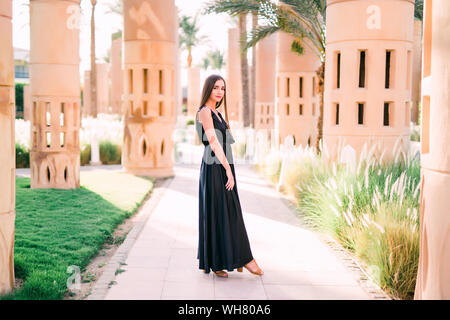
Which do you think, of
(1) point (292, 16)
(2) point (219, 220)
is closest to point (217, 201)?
(2) point (219, 220)

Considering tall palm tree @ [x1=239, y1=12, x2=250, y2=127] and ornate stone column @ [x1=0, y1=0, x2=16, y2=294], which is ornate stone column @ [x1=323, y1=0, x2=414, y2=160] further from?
tall palm tree @ [x1=239, y1=12, x2=250, y2=127]

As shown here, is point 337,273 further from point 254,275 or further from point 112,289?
point 112,289

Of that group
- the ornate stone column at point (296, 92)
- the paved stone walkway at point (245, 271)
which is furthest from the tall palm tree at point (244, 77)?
the paved stone walkway at point (245, 271)

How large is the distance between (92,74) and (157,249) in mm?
19618

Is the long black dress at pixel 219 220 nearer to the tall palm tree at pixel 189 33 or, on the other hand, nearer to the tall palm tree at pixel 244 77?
the tall palm tree at pixel 244 77

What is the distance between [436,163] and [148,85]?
34.8ft

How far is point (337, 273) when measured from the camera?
18.0ft

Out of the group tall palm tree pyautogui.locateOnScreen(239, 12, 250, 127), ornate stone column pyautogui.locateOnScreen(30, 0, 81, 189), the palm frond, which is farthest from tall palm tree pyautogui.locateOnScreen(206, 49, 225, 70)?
ornate stone column pyautogui.locateOnScreen(30, 0, 81, 189)

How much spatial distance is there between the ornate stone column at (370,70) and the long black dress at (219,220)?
13.4ft

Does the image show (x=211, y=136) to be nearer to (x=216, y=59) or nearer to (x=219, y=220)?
(x=219, y=220)

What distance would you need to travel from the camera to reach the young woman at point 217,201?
5.14 metres

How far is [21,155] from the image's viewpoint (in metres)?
15.0

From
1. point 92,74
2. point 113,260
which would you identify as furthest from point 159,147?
point 92,74

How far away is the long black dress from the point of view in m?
5.16
